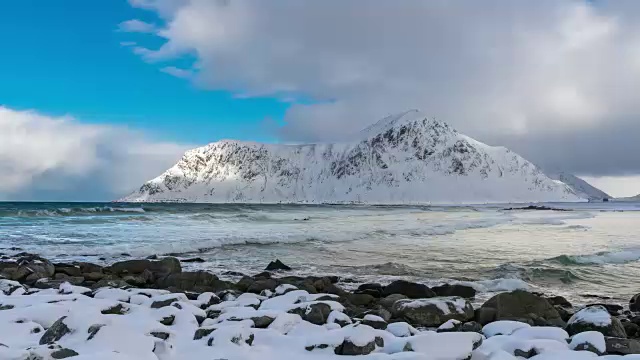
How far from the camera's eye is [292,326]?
705cm

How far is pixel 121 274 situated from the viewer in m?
13.2

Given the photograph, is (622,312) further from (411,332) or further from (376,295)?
(411,332)

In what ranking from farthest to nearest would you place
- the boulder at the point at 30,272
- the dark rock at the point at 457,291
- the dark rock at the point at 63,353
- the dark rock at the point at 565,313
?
the boulder at the point at 30,272 < the dark rock at the point at 457,291 < the dark rock at the point at 565,313 < the dark rock at the point at 63,353

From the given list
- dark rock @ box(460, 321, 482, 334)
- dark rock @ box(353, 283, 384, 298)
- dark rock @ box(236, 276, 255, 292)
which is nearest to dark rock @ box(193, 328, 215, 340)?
dark rock @ box(460, 321, 482, 334)

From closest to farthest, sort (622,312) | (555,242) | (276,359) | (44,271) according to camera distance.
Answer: (276,359) < (622,312) < (44,271) < (555,242)

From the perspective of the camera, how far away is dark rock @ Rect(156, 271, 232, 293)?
1109cm

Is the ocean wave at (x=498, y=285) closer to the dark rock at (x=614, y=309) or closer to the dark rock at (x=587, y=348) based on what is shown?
the dark rock at (x=614, y=309)

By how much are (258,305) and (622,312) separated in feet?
23.8

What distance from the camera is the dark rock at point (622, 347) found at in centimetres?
633

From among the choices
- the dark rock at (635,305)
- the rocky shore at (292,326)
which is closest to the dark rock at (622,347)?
the rocky shore at (292,326)

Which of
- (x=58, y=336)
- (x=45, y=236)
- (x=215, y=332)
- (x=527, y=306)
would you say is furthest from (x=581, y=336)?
(x=45, y=236)

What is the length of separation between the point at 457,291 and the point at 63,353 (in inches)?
329

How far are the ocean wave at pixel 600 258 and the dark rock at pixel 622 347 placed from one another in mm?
10809

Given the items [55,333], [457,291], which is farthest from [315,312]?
[457,291]
